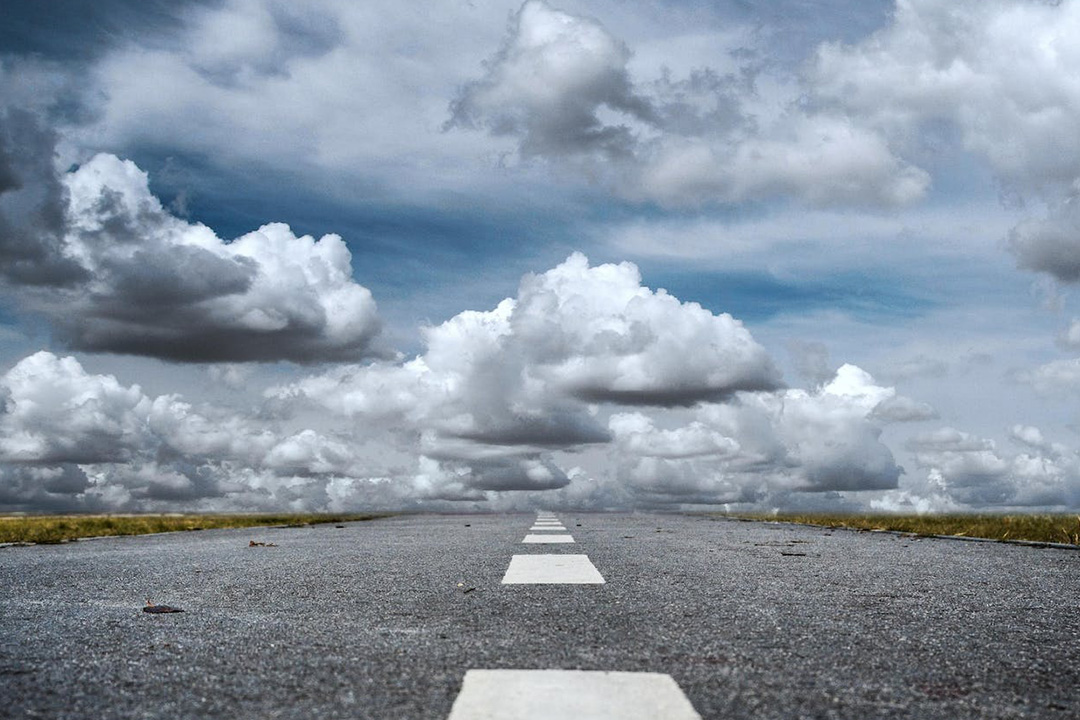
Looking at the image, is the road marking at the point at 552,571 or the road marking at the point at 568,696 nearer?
the road marking at the point at 568,696

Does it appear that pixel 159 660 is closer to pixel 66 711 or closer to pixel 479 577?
pixel 66 711

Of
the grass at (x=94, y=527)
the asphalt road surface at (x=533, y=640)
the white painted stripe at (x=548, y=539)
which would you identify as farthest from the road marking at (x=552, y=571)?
the grass at (x=94, y=527)

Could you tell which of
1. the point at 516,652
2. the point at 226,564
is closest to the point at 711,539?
the point at 226,564

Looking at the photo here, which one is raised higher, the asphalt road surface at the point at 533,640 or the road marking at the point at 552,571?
the road marking at the point at 552,571

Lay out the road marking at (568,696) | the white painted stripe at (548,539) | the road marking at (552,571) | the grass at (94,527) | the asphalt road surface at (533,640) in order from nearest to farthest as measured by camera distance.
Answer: the road marking at (568,696) < the asphalt road surface at (533,640) < the road marking at (552,571) < the white painted stripe at (548,539) < the grass at (94,527)

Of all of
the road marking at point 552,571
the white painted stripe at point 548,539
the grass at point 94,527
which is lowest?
the grass at point 94,527

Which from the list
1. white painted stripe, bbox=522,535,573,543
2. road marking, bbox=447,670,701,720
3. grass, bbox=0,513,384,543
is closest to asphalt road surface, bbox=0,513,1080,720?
road marking, bbox=447,670,701,720

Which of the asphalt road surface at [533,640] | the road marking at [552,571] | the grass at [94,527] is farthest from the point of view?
the grass at [94,527]

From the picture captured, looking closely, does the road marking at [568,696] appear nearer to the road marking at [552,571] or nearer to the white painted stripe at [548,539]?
the road marking at [552,571]

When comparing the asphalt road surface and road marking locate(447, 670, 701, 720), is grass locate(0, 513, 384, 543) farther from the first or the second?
road marking locate(447, 670, 701, 720)

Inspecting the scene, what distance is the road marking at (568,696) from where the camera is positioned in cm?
261

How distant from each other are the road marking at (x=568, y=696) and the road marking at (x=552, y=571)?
2932 mm

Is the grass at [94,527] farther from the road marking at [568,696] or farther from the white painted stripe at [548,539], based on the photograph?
the road marking at [568,696]

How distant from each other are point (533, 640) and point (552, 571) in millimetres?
3001
